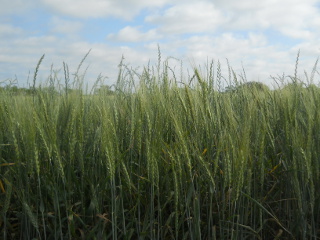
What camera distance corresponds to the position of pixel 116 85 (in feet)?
6.25

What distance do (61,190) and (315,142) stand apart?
1169 millimetres

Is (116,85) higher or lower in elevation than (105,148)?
higher

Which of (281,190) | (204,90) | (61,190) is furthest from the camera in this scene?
(281,190)

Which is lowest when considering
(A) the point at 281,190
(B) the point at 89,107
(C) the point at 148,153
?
(A) the point at 281,190

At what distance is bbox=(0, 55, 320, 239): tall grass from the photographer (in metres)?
1.35

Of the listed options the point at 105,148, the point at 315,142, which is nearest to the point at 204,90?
the point at 105,148

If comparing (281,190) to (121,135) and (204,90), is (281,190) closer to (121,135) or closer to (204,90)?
(204,90)

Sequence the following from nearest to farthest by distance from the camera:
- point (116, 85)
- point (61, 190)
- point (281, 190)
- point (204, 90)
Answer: point (204, 90)
point (61, 190)
point (281, 190)
point (116, 85)

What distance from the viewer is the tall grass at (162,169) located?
1.35 m

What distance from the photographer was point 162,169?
64.8 inches

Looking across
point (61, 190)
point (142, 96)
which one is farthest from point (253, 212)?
point (61, 190)

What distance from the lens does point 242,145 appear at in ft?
4.18

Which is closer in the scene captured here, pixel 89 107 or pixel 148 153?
pixel 148 153

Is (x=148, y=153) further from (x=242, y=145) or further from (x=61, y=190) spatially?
(x=61, y=190)
